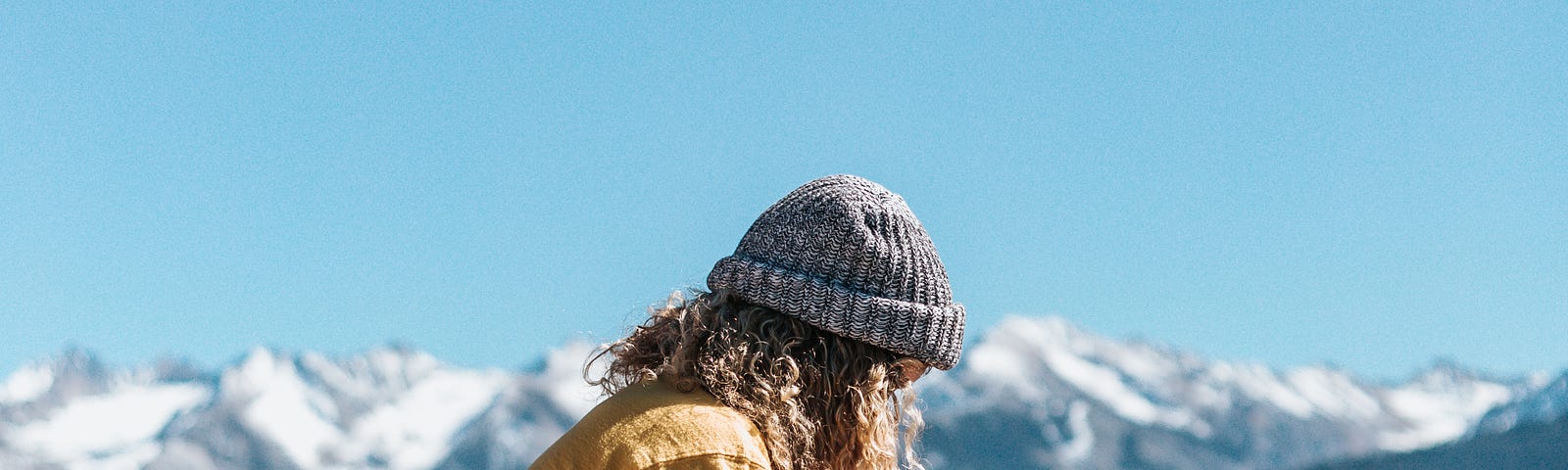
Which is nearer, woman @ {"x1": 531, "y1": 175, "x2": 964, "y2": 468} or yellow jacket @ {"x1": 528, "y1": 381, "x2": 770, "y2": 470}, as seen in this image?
yellow jacket @ {"x1": 528, "y1": 381, "x2": 770, "y2": 470}

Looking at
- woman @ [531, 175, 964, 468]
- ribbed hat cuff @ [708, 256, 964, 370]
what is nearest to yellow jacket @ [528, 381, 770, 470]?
woman @ [531, 175, 964, 468]

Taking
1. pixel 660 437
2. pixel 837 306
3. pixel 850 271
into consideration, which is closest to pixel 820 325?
pixel 837 306

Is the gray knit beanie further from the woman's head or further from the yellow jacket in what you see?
the yellow jacket

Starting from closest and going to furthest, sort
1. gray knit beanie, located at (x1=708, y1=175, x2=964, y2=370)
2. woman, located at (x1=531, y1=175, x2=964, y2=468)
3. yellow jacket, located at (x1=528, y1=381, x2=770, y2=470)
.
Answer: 1. yellow jacket, located at (x1=528, y1=381, x2=770, y2=470)
2. woman, located at (x1=531, y1=175, x2=964, y2=468)
3. gray knit beanie, located at (x1=708, y1=175, x2=964, y2=370)

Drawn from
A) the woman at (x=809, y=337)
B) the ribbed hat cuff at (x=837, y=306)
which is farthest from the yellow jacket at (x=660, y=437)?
the ribbed hat cuff at (x=837, y=306)

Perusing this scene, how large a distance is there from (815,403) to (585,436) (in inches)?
24.9

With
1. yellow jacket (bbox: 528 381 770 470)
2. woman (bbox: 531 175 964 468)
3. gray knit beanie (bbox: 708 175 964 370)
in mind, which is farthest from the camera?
gray knit beanie (bbox: 708 175 964 370)

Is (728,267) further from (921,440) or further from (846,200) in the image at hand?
(921,440)

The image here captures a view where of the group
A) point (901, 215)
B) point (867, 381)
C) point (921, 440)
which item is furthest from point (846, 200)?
point (921, 440)

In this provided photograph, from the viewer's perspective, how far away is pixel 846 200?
404 cm

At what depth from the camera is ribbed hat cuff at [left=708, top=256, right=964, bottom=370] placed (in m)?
3.92

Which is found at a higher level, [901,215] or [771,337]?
[901,215]

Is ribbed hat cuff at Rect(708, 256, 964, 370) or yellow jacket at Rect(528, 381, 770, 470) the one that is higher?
ribbed hat cuff at Rect(708, 256, 964, 370)

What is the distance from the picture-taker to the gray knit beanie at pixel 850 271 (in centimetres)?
393
